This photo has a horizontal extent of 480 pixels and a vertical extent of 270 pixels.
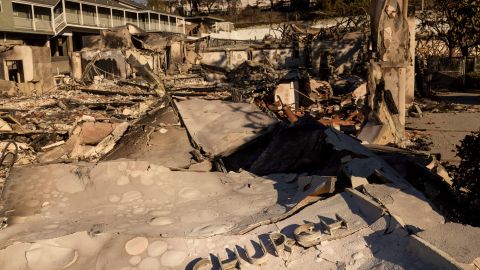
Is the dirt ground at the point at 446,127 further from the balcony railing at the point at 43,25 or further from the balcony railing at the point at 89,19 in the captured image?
the balcony railing at the point at 89,19

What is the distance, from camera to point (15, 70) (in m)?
19.3

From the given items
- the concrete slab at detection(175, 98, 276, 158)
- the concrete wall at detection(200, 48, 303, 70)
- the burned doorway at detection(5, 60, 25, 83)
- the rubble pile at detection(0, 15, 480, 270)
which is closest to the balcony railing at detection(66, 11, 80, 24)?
the concrete wall at detection(200, 48, 303, 70)

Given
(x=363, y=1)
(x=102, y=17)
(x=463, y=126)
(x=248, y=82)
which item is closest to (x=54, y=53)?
(x=102, y=17)

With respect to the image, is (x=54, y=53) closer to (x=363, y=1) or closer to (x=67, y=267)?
(x=363, y=1)

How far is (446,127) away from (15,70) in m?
16.8

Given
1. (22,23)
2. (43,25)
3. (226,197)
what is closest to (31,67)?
(22,23)

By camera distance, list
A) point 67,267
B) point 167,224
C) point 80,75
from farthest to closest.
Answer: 1. point 80,75
2. point 167,224
3. point 67,267

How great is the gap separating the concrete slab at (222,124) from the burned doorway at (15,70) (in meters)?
11.4

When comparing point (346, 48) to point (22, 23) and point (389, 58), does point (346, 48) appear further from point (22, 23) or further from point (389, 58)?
point (22, 23)

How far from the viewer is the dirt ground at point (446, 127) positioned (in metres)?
8.74

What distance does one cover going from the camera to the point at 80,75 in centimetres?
2250

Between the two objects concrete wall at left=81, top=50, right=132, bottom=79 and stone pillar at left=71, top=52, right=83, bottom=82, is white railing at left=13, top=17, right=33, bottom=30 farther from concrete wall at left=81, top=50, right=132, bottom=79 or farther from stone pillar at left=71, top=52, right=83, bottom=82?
stone pillar at left=71, top=52, right=83, bottom=82

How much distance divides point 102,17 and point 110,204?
121 feet

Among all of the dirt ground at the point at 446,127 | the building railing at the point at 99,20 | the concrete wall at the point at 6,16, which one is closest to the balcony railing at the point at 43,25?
the building railing at the point at 99,20
